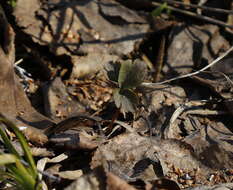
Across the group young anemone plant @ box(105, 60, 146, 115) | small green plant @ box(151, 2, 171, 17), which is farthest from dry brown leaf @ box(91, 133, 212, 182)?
small green plant @ box(151, 2, 171, 17)

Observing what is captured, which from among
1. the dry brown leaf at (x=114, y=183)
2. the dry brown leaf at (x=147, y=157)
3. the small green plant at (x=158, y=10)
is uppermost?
the small green plant at (x=158, y=10)

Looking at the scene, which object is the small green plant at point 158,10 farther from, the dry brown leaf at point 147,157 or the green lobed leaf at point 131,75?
the dry brown leaf at point 147,157

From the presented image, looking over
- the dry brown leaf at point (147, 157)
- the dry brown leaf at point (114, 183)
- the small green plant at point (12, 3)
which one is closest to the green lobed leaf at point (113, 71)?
the dry brown leaf at point (147, 157)

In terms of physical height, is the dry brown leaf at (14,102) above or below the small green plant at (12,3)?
below

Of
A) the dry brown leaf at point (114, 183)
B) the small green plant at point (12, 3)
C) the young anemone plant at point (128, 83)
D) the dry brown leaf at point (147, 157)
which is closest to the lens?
the dry brown leaf at point (114, 183)

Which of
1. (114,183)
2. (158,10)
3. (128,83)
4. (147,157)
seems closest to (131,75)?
(128,83)

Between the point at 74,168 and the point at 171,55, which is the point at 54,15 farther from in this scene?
the point at 74,168

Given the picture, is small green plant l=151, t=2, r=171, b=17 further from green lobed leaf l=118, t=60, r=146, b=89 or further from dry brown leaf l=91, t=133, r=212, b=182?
dry brown leaf l=91, t=133, r=212, b=182
